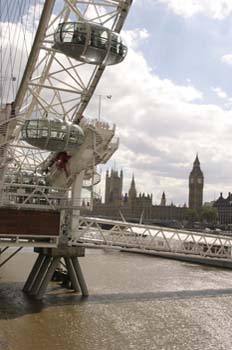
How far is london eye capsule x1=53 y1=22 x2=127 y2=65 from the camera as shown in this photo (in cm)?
2650

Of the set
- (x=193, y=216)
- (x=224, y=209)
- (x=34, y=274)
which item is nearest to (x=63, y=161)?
(x=34, y=274)

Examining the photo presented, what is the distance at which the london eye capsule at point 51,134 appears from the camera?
28.4m

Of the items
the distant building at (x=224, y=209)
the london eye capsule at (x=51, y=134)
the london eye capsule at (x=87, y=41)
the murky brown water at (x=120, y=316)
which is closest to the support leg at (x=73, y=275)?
the murky brown water at (x=120, y=316)

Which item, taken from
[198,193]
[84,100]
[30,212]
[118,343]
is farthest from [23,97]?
[198,193]

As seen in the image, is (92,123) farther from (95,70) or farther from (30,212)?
(30,212)

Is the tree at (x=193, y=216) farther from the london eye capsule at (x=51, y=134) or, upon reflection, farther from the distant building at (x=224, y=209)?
the london eye capsule at (x=51, y=134)

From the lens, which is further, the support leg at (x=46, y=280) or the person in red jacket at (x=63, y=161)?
the person in red jacket at (x=63, y=161)

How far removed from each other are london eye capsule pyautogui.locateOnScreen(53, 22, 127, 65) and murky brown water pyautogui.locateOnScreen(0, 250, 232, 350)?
12349 millimetres

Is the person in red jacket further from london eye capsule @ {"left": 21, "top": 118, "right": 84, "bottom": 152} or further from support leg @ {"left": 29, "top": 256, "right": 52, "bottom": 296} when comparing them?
support leg @ {"left": 29, "top": 256, "right": 52, "bottom": 296}

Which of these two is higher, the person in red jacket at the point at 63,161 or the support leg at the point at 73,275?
the person in red jacket at the point at 63,161

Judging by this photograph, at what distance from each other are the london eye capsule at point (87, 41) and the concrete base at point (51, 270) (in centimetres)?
1018

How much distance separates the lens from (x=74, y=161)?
103ft

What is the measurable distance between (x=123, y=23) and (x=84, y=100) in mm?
5599

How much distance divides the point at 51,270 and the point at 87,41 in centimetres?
1177
